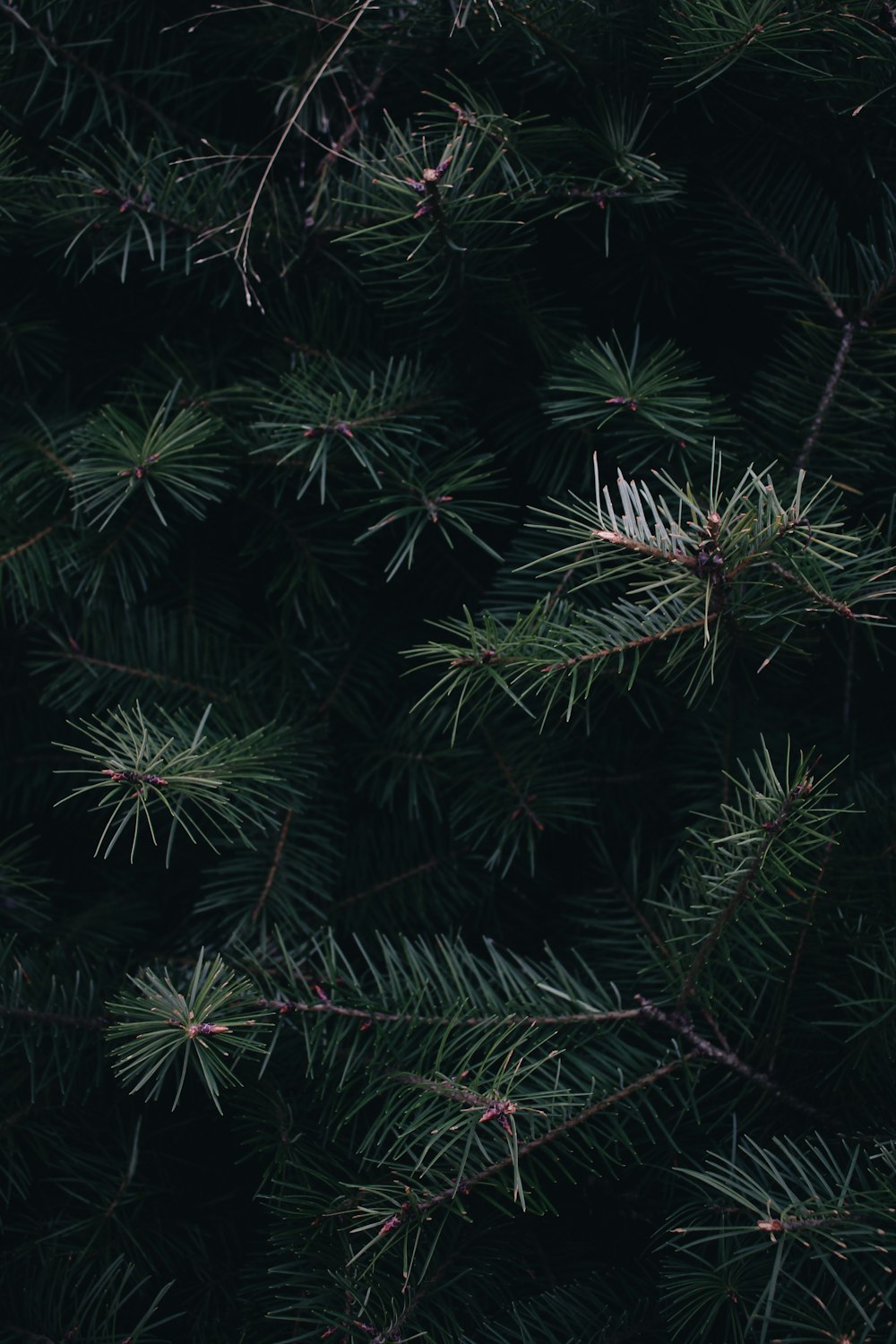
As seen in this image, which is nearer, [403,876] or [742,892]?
[742,892]

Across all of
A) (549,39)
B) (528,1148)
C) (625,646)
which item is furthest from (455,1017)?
(549,39)

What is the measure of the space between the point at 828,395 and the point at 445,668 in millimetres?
213

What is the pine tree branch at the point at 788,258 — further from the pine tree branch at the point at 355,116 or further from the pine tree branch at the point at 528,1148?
the pine tree branch at the point at 528,1148

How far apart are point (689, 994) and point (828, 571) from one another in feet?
0.58

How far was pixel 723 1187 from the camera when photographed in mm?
330

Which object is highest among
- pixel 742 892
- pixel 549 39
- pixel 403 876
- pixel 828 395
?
pixel 549 39

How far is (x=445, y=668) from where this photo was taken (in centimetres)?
48

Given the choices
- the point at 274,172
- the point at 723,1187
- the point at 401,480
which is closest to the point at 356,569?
the point at 401,480

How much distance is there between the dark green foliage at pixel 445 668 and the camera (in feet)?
1.22

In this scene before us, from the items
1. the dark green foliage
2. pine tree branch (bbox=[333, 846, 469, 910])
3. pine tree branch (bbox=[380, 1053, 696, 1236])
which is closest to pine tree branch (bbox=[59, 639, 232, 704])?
the dark green foliage

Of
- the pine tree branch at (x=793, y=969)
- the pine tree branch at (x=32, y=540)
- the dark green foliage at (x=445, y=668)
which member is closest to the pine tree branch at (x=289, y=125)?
the dark green foliage at (x=445, y=668)

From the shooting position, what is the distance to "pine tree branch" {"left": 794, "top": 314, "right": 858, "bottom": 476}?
422mm

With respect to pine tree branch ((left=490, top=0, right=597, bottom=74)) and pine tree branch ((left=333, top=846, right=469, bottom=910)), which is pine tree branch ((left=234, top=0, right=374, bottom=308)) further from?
pine tree branch ((left=333, top=846, right=469, bottom=910))

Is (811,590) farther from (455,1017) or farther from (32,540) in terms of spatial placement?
(32,540)
